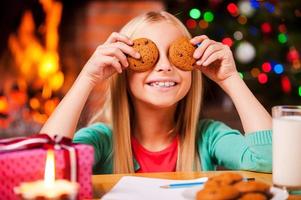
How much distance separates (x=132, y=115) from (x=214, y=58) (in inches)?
11.3

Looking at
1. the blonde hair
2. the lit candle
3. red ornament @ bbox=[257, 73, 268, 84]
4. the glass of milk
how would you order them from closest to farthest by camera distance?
the lit candle, the glass of milk, the blonde hair, red ornament @ bbox=[257, 73, 268, 84]

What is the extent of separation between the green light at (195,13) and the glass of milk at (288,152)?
243 centimetres

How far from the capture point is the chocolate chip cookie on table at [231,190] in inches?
33.6

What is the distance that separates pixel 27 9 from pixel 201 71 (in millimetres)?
2170

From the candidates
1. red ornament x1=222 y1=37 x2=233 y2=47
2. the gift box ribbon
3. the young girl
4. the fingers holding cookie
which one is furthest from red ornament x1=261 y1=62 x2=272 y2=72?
the gift box ribbon

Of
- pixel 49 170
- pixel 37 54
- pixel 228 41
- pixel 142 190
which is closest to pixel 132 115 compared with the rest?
pixel 142 190

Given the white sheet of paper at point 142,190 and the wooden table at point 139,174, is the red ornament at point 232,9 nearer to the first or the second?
the wooden table at point 139,174

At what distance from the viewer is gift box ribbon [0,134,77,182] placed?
3.09ft

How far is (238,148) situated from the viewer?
53.1 inches

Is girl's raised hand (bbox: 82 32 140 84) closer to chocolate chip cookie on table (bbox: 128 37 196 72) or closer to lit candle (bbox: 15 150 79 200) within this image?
chocolate chip cookie on table (bbox: 128 37 196 72)

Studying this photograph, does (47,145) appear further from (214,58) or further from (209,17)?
(209,17)

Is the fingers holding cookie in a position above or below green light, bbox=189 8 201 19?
below

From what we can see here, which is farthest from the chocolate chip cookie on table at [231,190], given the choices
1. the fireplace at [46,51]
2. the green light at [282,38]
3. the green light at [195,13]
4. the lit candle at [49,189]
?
the green light at [195,13]

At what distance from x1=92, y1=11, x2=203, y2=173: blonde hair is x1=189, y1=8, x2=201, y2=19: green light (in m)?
1.97
